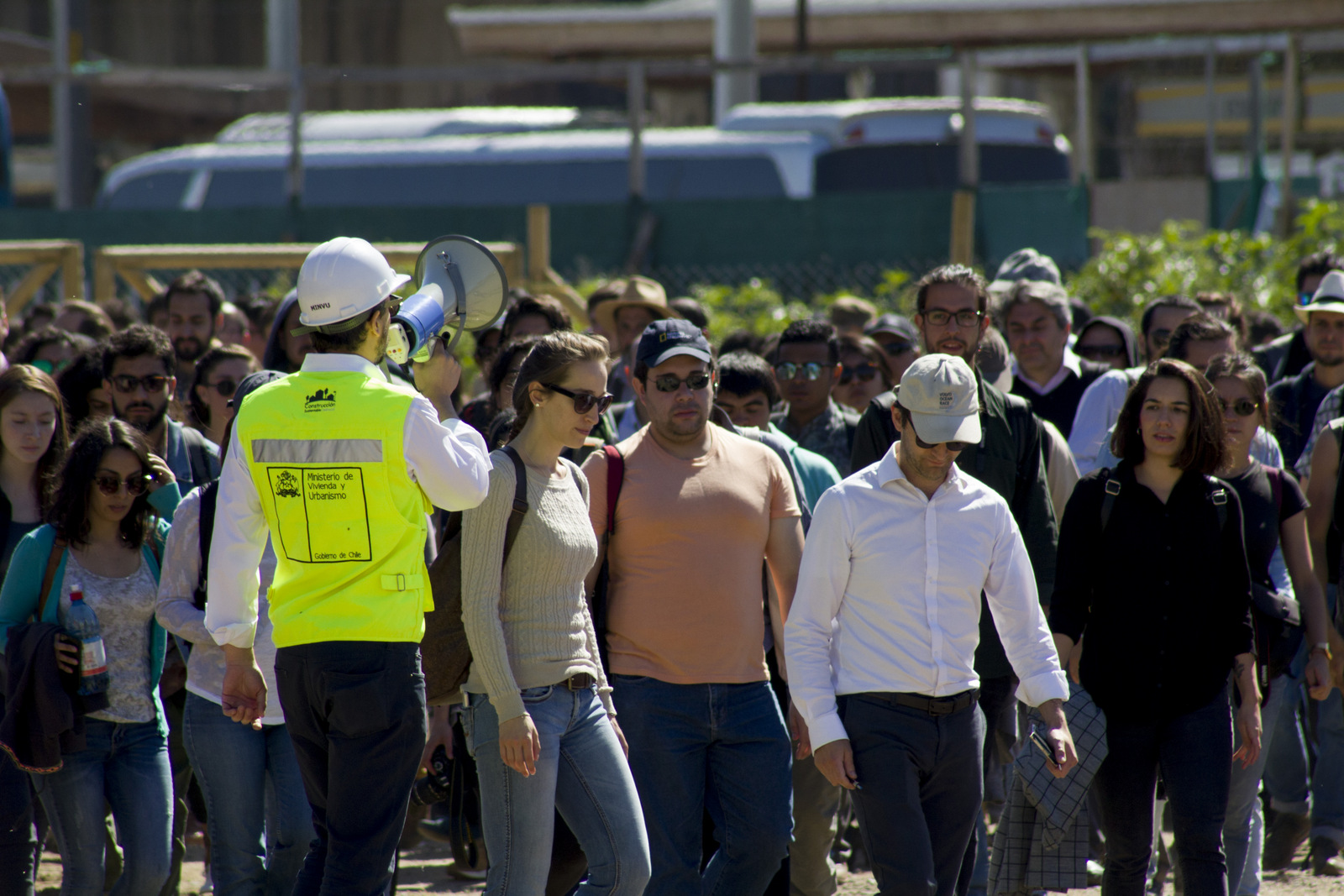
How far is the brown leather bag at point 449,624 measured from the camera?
433 cm

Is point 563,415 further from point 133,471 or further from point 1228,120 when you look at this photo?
point 1228,120

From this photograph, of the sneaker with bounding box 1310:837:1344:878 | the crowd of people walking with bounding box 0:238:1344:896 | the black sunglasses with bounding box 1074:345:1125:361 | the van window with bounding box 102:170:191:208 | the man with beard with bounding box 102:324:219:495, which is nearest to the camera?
the crowd of people walking with bounding box 0:238:1344:896

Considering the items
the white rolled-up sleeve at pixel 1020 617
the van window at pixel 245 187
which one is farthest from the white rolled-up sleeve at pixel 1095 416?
the van window at pixel 245 187

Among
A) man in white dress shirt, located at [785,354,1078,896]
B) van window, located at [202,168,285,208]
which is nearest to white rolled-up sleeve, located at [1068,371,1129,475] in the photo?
man in white dress shirt, located at [785,354,1078,896]

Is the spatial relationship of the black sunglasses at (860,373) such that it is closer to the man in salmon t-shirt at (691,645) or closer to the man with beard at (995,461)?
the man with beard at (995,461)

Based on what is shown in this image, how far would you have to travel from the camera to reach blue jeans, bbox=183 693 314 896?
189 inches

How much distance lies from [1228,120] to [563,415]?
10.6 meters

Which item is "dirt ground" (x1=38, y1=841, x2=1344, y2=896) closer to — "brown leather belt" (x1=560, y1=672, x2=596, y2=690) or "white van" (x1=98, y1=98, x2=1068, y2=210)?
"brown leather belt" (x1=560, y1=672, x2=596, y2=690)

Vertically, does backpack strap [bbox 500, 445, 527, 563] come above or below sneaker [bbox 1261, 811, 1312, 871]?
above

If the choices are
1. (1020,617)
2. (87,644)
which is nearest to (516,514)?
(1020,617)

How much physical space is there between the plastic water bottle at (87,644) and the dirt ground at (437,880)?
1.71 metres

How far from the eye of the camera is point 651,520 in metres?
4.70

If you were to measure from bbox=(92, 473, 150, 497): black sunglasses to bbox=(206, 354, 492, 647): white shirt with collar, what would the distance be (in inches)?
43.4

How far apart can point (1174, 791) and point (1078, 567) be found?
71 cm
